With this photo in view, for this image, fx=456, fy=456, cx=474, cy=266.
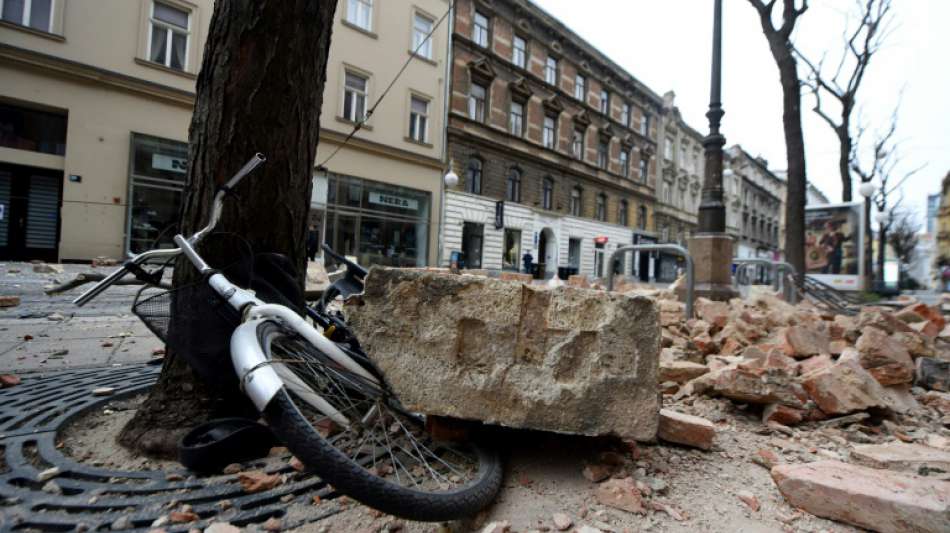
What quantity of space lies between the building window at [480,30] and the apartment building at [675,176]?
17523mm

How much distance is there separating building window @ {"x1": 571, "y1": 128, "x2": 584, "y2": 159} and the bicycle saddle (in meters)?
25.2

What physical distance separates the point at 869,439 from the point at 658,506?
4.79ft

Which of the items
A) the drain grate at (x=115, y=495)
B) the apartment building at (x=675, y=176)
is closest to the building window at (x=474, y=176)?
the apartment building at (x=675, y=176)

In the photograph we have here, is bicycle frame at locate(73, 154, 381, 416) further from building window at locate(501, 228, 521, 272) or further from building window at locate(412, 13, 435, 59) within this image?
building window at locate(501, 228, 521, 272)

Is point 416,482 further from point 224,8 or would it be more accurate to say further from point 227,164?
point 224,8

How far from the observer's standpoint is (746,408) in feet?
8.45

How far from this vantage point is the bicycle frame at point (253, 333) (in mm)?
1356

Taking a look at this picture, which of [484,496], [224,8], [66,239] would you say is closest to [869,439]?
[484,496]

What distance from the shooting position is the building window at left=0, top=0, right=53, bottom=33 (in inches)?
421

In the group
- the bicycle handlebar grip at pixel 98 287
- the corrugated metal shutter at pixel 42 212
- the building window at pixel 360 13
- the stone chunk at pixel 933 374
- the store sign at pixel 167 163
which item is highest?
the building window at pixel 360 13

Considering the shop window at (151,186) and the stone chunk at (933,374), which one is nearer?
the stone chunk at (933,374)

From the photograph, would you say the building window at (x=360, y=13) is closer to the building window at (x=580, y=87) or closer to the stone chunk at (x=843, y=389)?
the building window at (x=580, y=87)

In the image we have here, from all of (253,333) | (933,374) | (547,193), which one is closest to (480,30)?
(547,193)

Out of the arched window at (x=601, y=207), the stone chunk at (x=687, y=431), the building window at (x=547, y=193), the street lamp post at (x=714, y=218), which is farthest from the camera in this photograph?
the arched window at (x=601, y=207)
